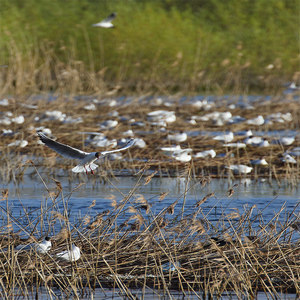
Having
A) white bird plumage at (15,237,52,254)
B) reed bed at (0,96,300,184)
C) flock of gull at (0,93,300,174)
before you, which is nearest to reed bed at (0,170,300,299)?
white bird plumage at (15,237,52,254)

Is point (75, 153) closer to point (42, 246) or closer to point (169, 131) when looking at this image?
point (42, 246)

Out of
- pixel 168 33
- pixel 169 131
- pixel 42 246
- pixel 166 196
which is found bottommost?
pixel 168 33

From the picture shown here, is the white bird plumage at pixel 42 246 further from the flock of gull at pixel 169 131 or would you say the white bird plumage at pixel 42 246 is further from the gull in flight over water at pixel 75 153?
the flock of gull at pixel 169 131

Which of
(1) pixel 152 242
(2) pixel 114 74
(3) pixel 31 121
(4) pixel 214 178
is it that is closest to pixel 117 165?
(4) pixel 214 178

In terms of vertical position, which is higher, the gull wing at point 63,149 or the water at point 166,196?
the gull wing at point 63,149

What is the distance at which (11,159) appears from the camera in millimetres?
10031

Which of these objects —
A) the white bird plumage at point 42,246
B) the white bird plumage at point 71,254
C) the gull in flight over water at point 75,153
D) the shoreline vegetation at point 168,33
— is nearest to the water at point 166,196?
the gull in flight over water at point 75,153

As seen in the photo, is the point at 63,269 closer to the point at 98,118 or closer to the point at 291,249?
the point at 291,249

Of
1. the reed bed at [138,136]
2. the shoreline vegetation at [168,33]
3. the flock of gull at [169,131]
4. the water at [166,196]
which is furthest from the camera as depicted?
the shoreline vegetation at [168,33]

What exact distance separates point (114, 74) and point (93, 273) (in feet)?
70.9

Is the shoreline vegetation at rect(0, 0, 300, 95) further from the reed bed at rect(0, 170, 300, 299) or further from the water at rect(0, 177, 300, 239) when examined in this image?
the reed bed at rect(0, 170, 300, 299)

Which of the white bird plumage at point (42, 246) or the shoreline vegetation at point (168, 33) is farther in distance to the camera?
the shoreline vegetation at point (168, 33)

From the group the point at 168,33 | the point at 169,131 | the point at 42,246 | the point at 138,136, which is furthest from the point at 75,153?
the point at 168,33

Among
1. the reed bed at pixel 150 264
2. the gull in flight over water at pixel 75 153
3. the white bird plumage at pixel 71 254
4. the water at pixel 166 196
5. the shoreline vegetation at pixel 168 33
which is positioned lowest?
the shoreline vegetation at pixel 168 33
